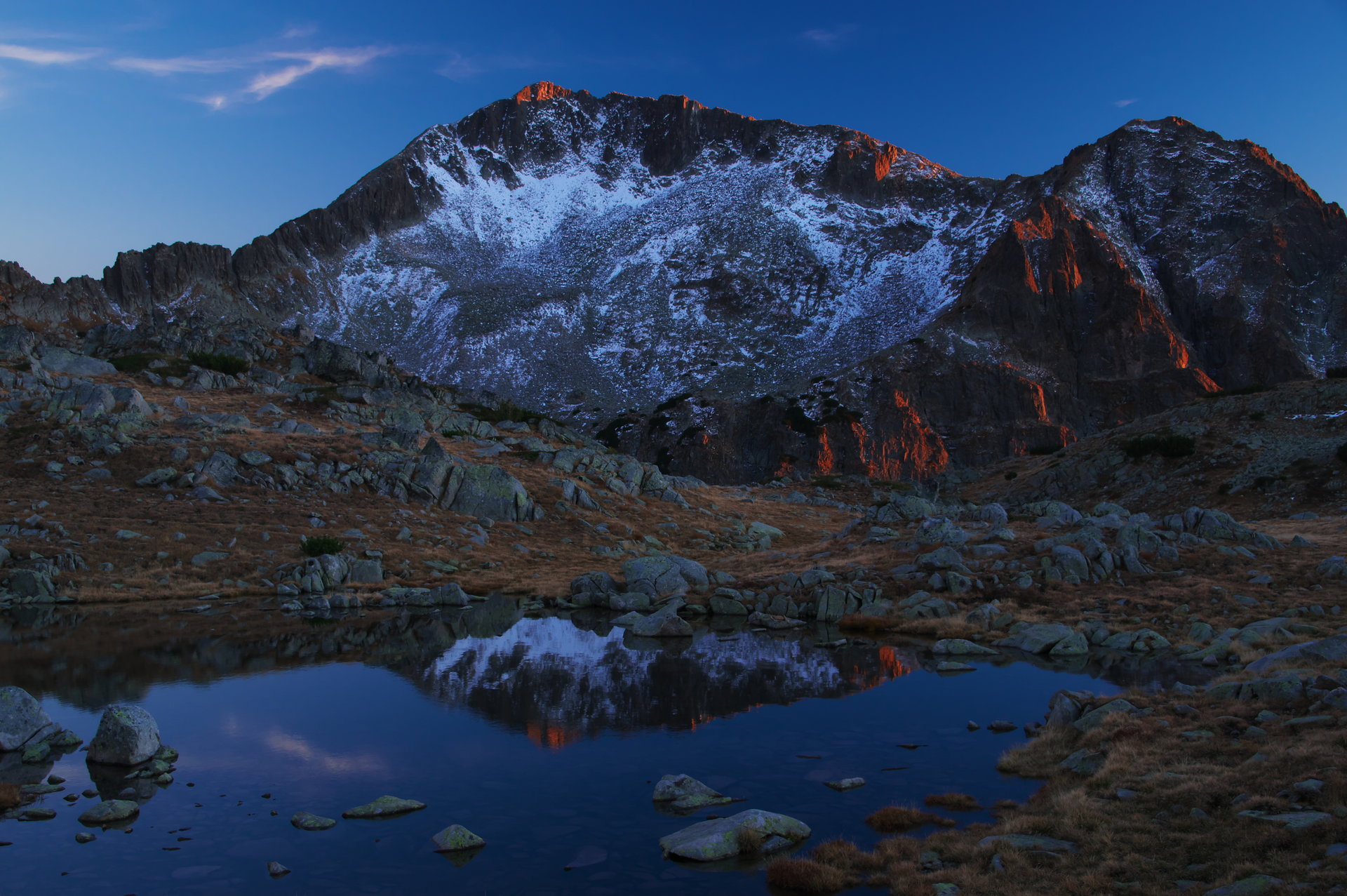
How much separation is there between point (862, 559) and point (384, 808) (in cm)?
2862

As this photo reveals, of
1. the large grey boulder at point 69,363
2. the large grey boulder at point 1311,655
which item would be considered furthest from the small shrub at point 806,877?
the large grey boulder at point 69,363

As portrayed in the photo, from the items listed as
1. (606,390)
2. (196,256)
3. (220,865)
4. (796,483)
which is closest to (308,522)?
(220,865)

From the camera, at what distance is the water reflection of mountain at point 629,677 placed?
19938 millimetres

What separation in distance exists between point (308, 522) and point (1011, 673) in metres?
36.0

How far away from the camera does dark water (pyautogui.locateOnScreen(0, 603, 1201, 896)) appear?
11570 mm

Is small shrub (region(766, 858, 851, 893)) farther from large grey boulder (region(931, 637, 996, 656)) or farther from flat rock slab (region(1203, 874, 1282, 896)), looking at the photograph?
large grey boulder (region(931, 637, 996, 656))

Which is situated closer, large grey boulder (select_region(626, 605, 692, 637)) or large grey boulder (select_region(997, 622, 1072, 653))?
large grey boulder (select_region(997, 622, 1072, 653))

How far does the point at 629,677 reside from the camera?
24.0 metres

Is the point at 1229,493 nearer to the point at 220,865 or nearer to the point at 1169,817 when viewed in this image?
the point at 1169,817

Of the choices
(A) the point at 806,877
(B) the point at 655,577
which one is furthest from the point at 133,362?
(A) the point at 806,877

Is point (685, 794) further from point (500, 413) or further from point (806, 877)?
point (500, 413)

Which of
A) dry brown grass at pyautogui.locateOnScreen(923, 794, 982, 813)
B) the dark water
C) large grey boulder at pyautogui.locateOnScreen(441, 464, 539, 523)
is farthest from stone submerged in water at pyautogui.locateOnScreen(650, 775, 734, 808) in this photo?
large grey boulder at pyautogui.locateOnScreen(441, 464, 539, 523)

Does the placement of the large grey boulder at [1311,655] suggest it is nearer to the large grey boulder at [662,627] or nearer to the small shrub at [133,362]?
the large grey boulder at [662,627]

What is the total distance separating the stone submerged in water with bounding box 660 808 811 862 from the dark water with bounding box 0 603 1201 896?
0.35 m
